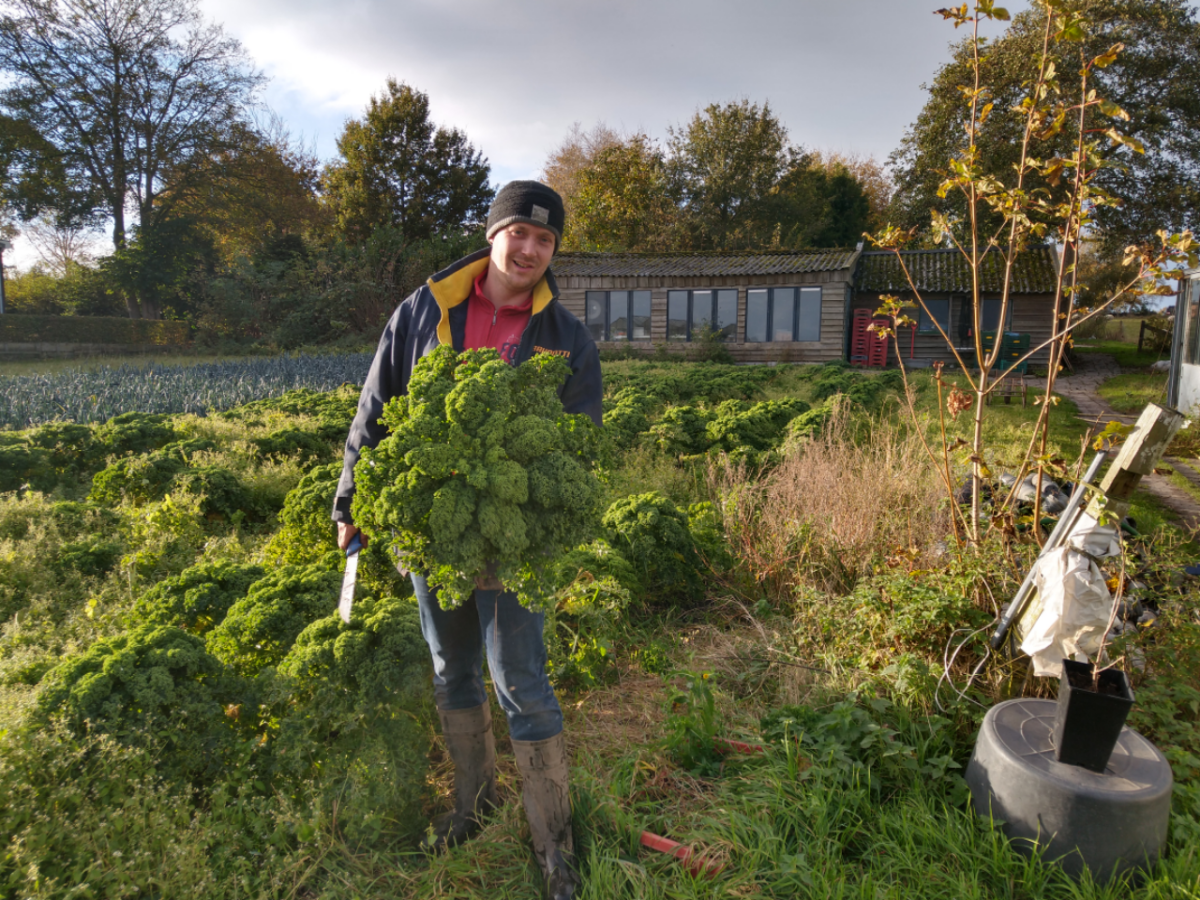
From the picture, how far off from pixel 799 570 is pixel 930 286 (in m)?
20.9

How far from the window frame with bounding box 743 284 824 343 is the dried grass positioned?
56.1 feet

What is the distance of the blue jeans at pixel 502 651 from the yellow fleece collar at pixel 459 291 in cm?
82

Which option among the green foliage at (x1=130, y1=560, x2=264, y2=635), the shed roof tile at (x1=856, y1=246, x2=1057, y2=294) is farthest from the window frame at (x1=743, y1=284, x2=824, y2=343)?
the green foliage at (x1=130, y1=560, x2=264, y2=635)

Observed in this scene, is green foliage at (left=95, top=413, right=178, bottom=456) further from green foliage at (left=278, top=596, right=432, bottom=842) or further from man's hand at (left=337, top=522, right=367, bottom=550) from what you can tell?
man's hand at (left=337, top=522, right=367, bottom=550)

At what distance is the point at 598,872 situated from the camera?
209 centimetres

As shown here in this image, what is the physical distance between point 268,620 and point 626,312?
20.8 m

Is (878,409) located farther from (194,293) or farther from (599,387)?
(194,293)

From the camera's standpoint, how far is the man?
2.12m

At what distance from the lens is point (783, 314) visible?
21.2m

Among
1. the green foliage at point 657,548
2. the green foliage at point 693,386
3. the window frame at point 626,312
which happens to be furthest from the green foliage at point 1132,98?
the green foliage at point 657,548

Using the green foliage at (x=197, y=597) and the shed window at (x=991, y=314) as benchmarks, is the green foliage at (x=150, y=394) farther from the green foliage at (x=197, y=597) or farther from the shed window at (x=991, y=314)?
the shed window at (x=991, y=314)

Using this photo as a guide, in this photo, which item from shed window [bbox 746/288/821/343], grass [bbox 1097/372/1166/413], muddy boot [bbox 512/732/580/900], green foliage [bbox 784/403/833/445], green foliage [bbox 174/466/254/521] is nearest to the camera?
muddy boot [bbox 512/732/580/900]

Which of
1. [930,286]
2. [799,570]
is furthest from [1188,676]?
[930,286]

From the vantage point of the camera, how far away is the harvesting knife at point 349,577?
235 cm
